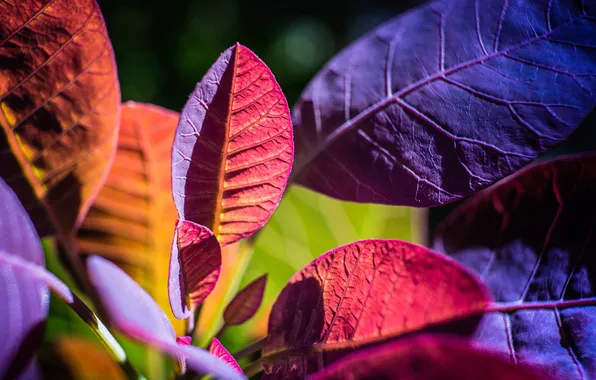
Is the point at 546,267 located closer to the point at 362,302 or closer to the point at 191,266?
the point at 362,302

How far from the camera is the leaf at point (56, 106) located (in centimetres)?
43

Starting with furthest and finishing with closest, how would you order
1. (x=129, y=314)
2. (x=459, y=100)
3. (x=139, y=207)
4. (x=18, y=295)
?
(x=139, y=207) → (x=459, y=100) → (x=18, y=295) → (x=129, y=314)

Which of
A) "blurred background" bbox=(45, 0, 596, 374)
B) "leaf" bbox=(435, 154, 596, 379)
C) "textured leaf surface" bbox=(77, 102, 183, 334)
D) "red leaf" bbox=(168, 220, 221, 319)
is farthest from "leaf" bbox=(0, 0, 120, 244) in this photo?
"leaf" bbox=(435, 154, 596, 379)

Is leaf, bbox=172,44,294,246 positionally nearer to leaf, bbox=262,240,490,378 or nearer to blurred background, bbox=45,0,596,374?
leaf, bbox=262,240,490,378

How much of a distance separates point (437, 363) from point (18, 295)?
320mm

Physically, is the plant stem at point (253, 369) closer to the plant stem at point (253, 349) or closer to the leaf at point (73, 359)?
the plant stem at point (253, 349)

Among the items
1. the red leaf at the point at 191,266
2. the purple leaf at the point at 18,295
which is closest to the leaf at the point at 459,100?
the red leaf at the point at 191,266

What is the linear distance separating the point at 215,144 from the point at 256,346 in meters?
0.23

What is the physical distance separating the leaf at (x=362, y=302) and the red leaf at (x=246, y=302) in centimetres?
4

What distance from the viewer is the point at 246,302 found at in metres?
0.49

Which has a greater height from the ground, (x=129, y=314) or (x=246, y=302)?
(x=129, y=314)

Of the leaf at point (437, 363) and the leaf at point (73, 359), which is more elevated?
the leaf at point (437, 363)

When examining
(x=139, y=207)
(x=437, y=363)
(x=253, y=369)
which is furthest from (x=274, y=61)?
(x=437, y=363)

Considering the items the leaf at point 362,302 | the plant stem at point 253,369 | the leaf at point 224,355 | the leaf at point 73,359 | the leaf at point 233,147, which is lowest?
the leaf at point 73,359
